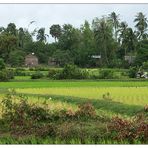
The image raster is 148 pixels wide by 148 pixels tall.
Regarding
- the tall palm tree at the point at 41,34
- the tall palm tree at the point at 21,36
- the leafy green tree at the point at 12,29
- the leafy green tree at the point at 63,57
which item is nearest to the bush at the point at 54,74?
the leafy green tree at the point at 63,57

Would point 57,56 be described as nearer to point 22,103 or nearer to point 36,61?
point 36,61

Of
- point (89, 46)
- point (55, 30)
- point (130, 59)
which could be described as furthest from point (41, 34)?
point (130, 59)

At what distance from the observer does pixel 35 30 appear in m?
73.9

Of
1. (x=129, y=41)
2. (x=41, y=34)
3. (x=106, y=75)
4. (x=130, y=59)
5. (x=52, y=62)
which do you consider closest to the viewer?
(x=106, y=75)

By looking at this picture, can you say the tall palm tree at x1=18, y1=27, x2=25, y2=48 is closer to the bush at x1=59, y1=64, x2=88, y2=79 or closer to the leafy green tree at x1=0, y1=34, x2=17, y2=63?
the leafy green tree at x1=0, y1=34, x2=17, y2=63

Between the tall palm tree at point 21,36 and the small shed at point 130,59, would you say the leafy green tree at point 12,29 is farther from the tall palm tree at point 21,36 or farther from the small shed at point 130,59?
the small shed at point 130,59

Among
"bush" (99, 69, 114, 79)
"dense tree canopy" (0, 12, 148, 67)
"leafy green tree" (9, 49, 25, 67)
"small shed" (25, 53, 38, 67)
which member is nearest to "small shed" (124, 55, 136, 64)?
"dense tree canopy" (0, 12, 148, 67)

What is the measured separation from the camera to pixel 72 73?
117 feet

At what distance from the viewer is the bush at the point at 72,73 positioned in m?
35.6

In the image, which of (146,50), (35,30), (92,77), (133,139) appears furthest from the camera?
(35,30)

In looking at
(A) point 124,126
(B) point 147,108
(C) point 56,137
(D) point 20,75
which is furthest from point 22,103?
(D) point 20,75

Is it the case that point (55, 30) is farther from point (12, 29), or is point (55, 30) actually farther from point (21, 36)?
point (12, 29)

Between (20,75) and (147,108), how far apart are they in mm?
29136

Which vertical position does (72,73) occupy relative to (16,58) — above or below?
below
